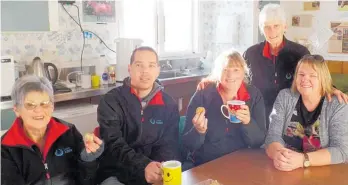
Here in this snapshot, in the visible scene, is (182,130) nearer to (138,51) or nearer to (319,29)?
(138,51)

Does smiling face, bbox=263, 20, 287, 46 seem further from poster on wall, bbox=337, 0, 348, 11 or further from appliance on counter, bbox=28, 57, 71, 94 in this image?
poster on wall, bbox=337, 0, 348, 11

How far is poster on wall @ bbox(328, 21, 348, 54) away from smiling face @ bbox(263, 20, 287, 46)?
81.7 inches

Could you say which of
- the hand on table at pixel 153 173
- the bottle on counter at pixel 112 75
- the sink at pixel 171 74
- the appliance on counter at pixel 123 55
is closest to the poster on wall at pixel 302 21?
the sink at pixel 171 74

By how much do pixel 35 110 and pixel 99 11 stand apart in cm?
210

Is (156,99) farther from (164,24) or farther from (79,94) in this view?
Answer: (164,24)

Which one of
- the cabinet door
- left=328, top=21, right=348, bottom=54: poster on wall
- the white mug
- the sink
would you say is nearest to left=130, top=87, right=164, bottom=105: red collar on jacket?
the white mug

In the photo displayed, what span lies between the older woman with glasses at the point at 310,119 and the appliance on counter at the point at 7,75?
174 centimetres

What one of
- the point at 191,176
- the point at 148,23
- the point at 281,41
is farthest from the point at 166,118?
the point at 148,23

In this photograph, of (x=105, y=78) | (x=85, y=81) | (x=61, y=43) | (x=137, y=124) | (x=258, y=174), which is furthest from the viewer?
(x=105, y=78)

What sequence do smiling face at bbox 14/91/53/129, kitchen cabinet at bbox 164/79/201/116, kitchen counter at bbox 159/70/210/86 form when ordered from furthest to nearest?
kitchen cabinet at bbox 164/79/201/116
kitchen counter at bbox 159/70/210/86
smiling face at bbox 14/91/53/129

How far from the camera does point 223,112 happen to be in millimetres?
1890

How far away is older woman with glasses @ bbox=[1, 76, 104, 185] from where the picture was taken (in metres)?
1.47

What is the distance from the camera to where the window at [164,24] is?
3.87 metres

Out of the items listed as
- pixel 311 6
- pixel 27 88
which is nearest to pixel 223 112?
pixel 27 88
